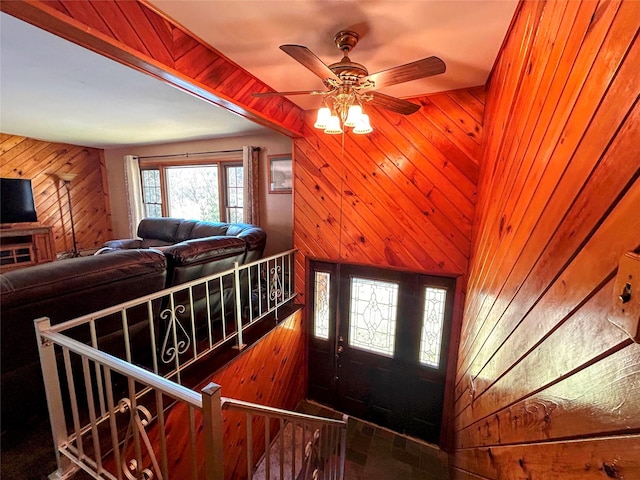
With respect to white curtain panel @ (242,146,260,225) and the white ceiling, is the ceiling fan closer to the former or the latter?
the white ceiling

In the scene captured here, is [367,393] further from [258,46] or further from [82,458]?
[258,46]

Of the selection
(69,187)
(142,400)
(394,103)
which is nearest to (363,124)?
(394,103)

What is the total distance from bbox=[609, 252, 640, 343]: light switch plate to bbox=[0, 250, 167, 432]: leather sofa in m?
2.14

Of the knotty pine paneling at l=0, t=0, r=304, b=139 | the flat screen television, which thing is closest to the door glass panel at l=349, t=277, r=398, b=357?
the knotty pine paneling at l=0, t=0, r=304, b=139

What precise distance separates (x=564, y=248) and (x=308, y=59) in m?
1.32

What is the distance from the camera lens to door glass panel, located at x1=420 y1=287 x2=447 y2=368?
8.91 ft

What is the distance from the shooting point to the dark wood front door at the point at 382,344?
9.10 ft

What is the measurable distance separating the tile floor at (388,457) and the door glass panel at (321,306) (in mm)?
1133

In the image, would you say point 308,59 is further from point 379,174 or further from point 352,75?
point 379,174

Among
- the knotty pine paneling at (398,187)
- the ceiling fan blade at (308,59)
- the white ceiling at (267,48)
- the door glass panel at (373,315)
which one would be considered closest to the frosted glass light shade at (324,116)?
the ceiling fan blade at (308,59)

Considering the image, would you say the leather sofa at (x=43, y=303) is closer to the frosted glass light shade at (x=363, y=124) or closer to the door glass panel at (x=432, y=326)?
the frosted glass light shade at (x=363, y=124)

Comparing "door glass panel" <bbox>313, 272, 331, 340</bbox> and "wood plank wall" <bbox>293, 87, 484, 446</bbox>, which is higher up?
"wood plank wall" <bbox>293, 87, 484, 446</bbox>

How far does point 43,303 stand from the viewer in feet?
4.36

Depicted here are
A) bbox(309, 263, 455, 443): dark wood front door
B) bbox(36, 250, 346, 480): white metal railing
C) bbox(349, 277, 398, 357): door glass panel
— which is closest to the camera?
bbox(36, 250, 346, 480): white metal railing
